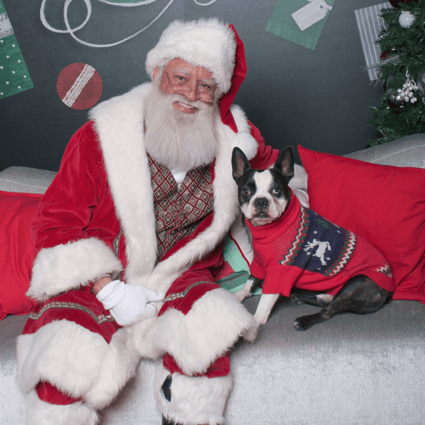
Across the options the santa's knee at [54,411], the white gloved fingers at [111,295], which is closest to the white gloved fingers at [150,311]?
the white gloved fingers at [111,295]

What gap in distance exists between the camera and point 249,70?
2.95 metres

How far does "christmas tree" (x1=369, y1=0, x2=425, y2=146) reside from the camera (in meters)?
2.21

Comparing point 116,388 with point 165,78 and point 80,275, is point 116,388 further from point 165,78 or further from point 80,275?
point 165,78

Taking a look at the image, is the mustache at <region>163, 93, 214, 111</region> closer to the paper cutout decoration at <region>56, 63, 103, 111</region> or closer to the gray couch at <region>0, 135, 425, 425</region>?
the gray couch at <region>0, 135, 425, 425</region>

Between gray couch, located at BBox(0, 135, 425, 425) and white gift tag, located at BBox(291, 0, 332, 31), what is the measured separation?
2.36 m

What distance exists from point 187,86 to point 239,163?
0.45 meters

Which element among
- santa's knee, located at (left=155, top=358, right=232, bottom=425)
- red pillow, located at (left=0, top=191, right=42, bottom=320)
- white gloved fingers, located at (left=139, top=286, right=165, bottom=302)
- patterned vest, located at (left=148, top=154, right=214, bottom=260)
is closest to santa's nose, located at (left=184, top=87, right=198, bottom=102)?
patterned vest, located at (left=148, top=154, right=214, bottom=260)

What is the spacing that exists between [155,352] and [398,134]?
6.87 feet

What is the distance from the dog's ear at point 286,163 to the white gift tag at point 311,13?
5.46 ft

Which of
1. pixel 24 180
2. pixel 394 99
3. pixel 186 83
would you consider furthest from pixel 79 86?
pixel 394 99

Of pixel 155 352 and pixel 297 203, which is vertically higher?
pixel 297 203

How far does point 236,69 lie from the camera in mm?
1941

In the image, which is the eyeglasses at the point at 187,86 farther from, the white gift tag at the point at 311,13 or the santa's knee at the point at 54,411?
the white gift tag at the point at 311,13

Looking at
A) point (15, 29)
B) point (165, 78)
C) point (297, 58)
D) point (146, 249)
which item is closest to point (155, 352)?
point (146, 249)
